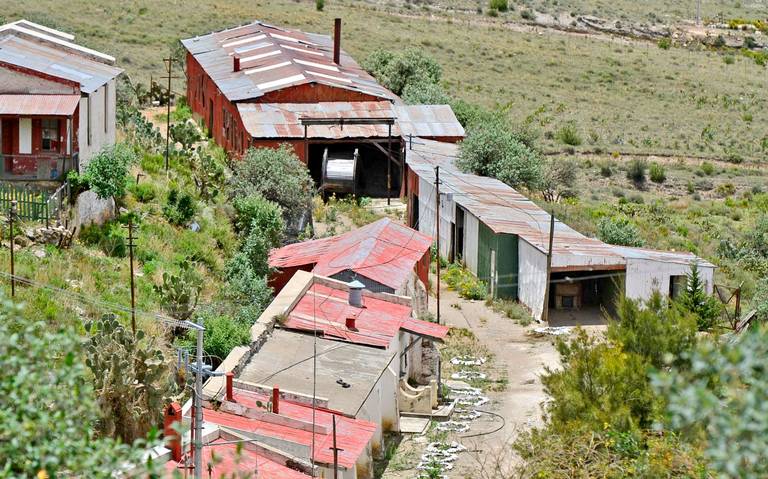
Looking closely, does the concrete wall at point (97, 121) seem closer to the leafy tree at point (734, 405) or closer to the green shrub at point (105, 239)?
the green shrub at point (105, 239)

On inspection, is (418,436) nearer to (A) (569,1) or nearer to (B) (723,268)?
(B) (723,268)

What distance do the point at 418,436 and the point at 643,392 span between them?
6010 millimetres

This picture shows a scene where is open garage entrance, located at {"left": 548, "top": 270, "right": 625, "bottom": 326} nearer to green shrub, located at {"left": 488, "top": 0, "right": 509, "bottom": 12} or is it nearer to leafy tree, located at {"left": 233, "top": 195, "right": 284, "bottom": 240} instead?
leafy tree, located at {"left": 233, "top": 195, "right": 284, "bottom": 240}

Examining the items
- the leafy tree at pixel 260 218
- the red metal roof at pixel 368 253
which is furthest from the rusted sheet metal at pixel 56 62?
the red metal roof at pixel 368 253

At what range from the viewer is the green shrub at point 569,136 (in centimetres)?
5784

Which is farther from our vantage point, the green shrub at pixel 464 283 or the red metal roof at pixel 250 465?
the green shrub at pixel 464 283

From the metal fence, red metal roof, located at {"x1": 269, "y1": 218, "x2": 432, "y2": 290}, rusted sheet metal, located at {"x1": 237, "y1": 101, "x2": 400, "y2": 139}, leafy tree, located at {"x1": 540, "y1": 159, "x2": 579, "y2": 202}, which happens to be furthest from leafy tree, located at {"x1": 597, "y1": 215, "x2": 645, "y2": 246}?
the metal fence

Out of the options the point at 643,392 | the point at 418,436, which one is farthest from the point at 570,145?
the point at 643,392

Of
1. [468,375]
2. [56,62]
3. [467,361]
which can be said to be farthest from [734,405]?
[56,62]

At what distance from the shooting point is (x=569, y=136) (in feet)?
190

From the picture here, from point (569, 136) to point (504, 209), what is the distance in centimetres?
2210

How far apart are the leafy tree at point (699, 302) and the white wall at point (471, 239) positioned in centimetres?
678

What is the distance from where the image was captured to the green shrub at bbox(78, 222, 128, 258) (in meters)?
27.5

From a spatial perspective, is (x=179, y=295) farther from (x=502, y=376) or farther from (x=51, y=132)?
(x=502, y=376)
